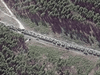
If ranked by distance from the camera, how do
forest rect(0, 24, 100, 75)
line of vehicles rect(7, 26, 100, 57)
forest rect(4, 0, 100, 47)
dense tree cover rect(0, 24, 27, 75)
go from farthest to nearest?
line of vehicles rect(7, 26, 100, 57) → forest rect(0, 24, 100, 75) → forest rect(4, 0, 100, 47) → dense tree cover rect(0, 24, 27, 75)

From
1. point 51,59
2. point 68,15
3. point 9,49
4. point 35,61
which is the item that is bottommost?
point 51,59

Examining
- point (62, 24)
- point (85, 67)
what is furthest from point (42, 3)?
point (85, 67)

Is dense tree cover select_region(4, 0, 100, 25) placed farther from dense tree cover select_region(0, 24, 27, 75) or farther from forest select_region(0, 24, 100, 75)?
forest select_region(0, 24, 100, 75)

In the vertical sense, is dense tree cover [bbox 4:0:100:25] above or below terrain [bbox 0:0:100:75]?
above

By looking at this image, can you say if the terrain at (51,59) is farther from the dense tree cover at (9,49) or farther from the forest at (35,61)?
the dense tree cover at (9,49)

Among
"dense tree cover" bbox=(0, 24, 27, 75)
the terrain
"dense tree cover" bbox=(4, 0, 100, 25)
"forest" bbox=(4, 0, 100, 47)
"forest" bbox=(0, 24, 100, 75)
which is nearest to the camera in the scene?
"dense tree cover" bbox=(0, 24, 27, 75)

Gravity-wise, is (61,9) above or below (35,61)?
above

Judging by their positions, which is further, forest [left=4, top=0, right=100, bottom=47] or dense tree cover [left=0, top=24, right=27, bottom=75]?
forest [left=4, top=0, right=100, bottom=47]

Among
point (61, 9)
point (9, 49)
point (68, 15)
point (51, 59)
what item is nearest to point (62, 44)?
point (51, 59)

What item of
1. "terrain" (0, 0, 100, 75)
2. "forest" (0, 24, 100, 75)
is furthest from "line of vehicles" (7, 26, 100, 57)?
"forest" (0, 24, 100, 75)

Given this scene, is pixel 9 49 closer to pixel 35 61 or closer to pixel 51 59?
pixel 35 61

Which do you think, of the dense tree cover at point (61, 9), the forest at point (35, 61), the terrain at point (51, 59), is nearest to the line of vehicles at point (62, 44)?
the terrain at point (51, 59)
